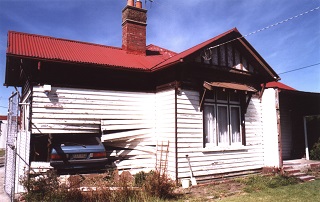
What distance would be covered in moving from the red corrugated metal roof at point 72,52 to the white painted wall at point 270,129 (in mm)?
5139

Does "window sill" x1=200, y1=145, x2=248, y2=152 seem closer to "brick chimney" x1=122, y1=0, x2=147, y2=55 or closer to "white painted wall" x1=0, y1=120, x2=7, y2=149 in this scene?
"brick chimney" x1=122, y1=0, x2=147, y2=55

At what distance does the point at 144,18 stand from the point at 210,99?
560cm

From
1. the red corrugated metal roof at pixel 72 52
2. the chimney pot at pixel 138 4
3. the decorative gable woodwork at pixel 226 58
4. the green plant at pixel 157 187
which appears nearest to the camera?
the green plant at pixel 157 187

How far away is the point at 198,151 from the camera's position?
9734 millimetres

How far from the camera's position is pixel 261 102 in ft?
39.9

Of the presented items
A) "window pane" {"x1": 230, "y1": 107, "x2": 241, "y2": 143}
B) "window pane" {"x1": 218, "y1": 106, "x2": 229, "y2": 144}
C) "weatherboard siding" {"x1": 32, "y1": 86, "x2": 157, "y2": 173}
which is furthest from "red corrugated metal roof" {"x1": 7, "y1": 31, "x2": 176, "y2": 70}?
"window pane" {"x1": 230, "y1": 107, "x2": 241, "y2": 143}

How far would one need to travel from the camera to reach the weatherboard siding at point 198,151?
939cm

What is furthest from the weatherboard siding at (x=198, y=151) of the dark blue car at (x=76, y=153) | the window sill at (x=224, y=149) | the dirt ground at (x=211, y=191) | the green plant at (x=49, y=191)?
the green plant at (x=49, y=191)

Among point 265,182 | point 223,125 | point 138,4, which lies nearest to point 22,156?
point 223,125

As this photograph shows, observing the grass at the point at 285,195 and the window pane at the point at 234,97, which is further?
the window pane at the point at 234,97

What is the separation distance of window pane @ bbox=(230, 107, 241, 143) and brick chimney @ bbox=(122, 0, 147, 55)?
4952 millimetres

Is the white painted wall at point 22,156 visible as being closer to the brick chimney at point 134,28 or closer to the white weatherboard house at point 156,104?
the white weatherboard house at point 156,104

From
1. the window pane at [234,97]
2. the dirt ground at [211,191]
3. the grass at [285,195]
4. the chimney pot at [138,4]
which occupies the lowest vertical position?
the dirt ground at [211,191]

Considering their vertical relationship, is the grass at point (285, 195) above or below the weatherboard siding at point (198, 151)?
below
